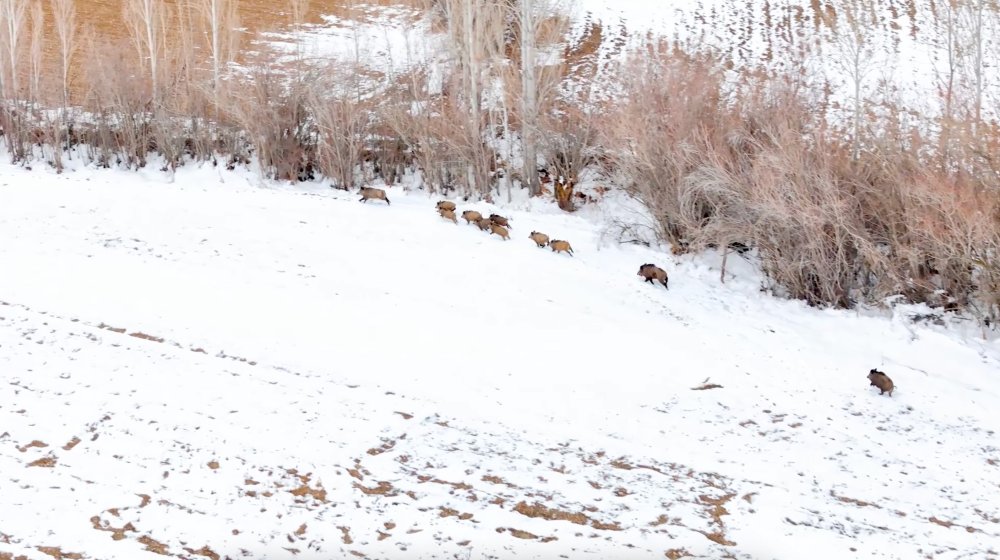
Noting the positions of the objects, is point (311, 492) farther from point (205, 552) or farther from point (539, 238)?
point (539, 238)

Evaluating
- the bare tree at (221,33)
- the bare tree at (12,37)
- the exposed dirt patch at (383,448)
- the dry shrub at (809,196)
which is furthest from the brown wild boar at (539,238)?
the bare tree at (12,37)

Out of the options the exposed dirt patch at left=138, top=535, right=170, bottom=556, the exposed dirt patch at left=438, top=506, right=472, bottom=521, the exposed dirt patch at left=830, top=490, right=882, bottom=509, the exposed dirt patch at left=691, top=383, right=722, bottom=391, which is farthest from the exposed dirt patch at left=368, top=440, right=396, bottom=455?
the exposed dirt patch at left=830, top=490, right=882, bottom=509

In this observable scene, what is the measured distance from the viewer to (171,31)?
92.0 feet

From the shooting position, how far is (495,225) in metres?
15.8

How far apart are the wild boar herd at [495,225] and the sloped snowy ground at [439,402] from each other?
0.21 meters

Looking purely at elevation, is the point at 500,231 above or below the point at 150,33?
below

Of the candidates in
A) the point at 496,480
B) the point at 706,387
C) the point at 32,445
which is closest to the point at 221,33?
the point at 32,445

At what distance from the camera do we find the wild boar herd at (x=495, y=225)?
606 inches

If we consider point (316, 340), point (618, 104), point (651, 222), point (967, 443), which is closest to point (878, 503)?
point (967, 443)

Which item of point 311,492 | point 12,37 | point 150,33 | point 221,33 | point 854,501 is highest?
point 221,33

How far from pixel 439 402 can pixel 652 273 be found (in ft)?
20.2

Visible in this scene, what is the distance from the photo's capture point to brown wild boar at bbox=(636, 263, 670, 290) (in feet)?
47.5

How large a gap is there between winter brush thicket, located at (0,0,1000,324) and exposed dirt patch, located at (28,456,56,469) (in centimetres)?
1155

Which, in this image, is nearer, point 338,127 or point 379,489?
point 379,489
